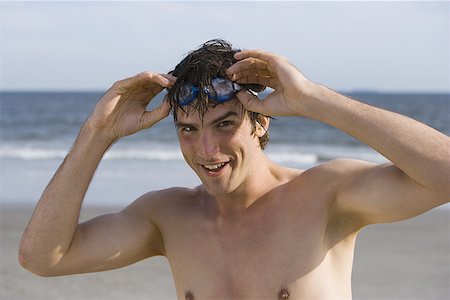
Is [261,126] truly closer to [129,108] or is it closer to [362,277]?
[129,108]

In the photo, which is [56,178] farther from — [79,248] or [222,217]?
[222,217]

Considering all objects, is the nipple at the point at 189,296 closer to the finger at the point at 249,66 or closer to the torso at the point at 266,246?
the torso at the point at 266,246

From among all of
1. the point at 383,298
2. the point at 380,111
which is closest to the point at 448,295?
the point at 383,298

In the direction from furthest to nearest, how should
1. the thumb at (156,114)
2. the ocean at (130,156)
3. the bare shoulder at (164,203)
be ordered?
the ocean at (130,156) → the bare shoulder at (164,203) → the thumb at (156,114)

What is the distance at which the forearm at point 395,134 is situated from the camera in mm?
2768

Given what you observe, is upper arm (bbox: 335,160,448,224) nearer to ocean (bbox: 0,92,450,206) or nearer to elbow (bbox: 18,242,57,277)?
elbow (bbox: 18,242,57,277)

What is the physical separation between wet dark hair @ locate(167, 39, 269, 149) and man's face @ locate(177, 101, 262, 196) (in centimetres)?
3

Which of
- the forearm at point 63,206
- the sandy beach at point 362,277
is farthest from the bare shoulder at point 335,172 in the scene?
the sandy beach at point 362,277

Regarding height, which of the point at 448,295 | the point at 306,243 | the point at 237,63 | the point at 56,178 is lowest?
the point at 448,295

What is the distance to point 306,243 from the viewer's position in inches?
129

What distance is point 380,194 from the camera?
9.67 feet

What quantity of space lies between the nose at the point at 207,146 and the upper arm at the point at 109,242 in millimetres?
517

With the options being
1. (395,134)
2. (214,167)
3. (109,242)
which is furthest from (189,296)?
(395,134)

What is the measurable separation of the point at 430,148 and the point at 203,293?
3.91 ft
